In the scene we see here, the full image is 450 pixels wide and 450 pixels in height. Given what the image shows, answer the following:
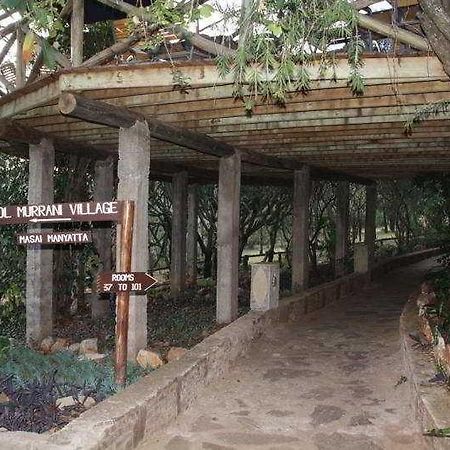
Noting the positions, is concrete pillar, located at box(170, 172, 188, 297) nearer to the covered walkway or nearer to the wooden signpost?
the covered walkway

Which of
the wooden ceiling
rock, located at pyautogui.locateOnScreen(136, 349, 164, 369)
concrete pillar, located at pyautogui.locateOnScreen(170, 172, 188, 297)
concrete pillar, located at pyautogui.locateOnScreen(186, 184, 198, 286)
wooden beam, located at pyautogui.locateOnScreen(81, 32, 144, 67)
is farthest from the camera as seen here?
concrete pillar, located at pyautogui.locateOnScreen(186, 184, 198, 286)

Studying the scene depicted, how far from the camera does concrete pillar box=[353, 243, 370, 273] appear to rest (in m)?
13.0

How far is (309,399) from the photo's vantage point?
5309mm

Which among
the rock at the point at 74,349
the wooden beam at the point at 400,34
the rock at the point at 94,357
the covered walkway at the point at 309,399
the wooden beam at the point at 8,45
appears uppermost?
the wooden beam at the point at 8,45

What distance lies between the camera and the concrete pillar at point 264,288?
7.62 metres

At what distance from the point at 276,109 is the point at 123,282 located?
8.61 feet

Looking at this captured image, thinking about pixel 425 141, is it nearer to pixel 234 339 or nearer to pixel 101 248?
pixel 234 339

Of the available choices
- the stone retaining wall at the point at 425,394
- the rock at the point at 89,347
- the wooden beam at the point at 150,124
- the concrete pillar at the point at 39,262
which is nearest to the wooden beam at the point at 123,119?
the wooden beam at the point at 150,124

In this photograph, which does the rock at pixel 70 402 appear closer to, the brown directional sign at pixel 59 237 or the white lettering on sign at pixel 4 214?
the brown directional sign at pixel 59 237

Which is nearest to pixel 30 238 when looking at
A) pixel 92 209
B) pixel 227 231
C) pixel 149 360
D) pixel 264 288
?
pixel 92 209

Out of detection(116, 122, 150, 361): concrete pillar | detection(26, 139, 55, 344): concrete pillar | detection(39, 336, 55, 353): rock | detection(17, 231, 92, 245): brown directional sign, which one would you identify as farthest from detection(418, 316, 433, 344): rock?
detection(26, 139, 55, 344): concrete pillar

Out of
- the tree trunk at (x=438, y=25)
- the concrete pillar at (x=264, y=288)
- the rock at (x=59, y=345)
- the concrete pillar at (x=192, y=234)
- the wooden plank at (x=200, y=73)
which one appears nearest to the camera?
the tree trunk at (x=438, y=25)

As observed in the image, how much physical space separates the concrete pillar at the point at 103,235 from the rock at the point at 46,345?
5.95 feet

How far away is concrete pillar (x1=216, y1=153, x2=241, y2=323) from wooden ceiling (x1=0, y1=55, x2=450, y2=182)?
400mm
